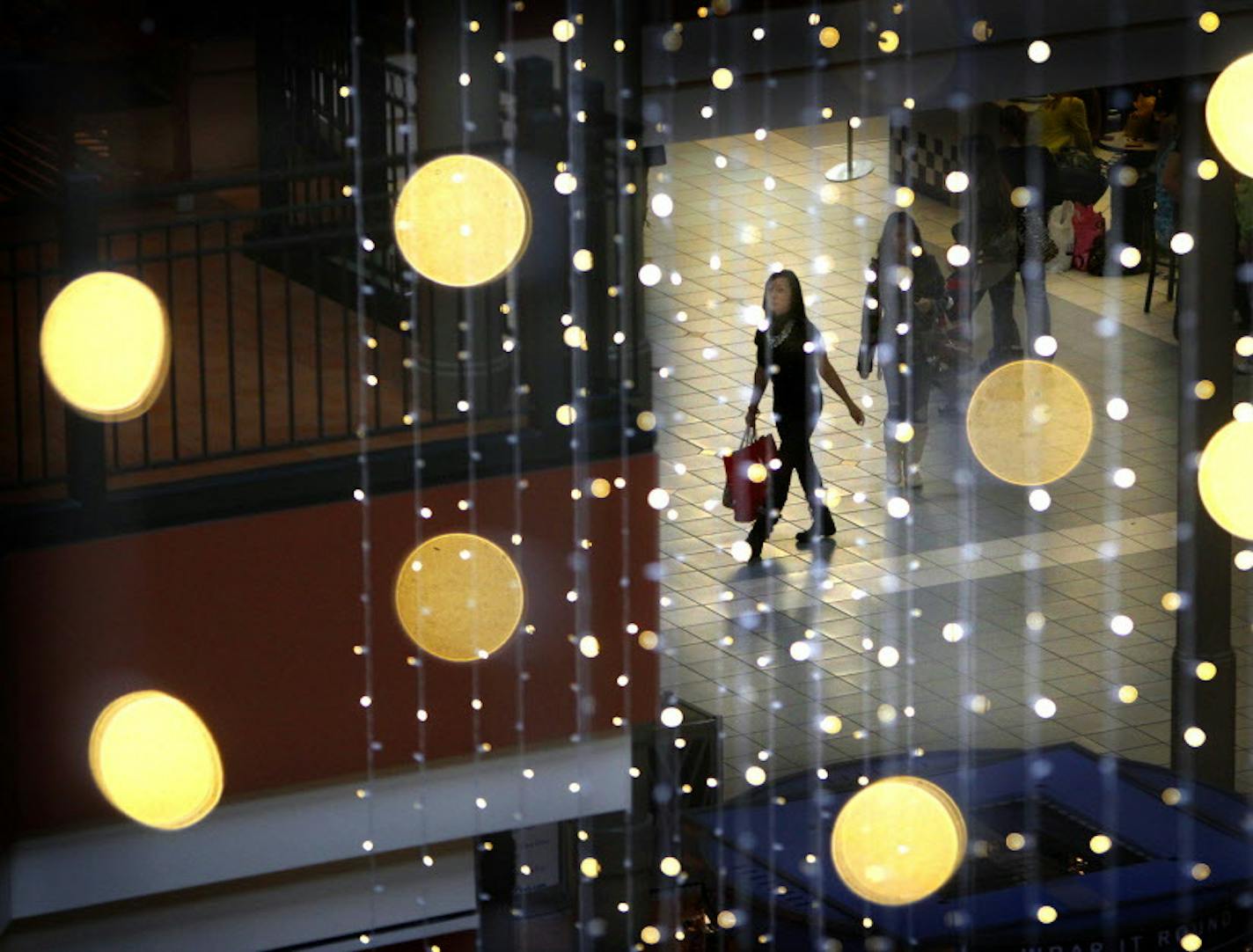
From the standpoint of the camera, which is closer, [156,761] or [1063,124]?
[156,761]

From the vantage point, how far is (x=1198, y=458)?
13.5 feet

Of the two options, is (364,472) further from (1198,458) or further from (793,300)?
(1198,458)

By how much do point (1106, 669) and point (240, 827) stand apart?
179 cm

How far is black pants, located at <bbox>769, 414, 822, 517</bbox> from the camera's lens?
4.56m

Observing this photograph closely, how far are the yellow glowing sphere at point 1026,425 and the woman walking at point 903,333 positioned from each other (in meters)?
0.12

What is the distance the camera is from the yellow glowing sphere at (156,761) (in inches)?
138

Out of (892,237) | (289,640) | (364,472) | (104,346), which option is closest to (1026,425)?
(892,237)

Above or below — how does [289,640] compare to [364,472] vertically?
below

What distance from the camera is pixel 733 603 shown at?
468cm

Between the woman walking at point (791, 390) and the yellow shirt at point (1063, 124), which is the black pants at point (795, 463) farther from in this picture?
the yellow shirt at point (1063, 124)

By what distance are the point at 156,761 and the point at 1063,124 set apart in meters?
2.76

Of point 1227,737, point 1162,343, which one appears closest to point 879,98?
point 1227,737

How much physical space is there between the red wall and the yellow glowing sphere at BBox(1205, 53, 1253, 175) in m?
1.08

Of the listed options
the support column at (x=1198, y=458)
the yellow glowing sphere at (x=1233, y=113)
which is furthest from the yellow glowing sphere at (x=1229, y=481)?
the yellow glowing sphere at (x=1233, y=113)
